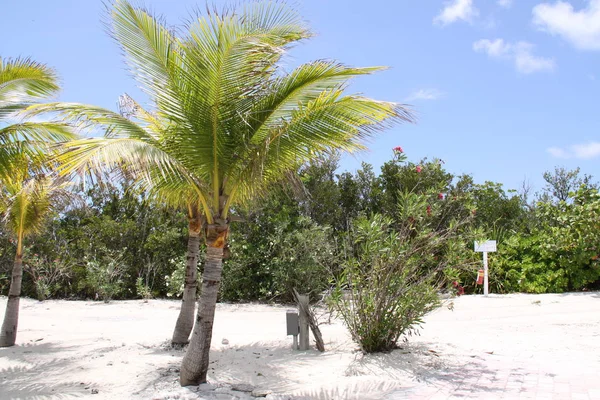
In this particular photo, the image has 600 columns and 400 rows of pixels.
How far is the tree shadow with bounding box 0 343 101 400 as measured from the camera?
616cm

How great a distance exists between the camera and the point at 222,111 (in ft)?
18.6

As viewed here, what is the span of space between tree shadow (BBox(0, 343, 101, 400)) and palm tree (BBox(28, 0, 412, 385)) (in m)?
1.64

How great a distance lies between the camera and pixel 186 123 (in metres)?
5.79

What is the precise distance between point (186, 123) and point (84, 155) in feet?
4.08

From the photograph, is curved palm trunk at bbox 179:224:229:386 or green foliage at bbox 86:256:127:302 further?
green foliage at bbox 86:256:127:302

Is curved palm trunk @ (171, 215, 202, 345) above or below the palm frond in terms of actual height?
below

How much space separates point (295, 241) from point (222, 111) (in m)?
8.12

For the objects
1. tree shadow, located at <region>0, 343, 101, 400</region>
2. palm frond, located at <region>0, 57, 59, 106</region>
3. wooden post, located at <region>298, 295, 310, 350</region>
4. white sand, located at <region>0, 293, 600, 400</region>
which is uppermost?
palm frond, located at <region>0, 57, 59, 106</region>

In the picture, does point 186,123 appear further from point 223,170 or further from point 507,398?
point 507,398

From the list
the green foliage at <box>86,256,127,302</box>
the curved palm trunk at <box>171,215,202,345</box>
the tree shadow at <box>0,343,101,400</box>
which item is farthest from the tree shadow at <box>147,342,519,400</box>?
the green foliage at <box>86,256,127,302</box>

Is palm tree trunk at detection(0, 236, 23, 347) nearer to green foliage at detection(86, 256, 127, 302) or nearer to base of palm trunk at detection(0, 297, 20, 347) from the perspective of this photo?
base of palm trunk at detection(0, 297, 20, 347)

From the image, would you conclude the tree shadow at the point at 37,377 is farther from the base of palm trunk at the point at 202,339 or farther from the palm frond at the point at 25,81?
the palm frond at the point at 25,81

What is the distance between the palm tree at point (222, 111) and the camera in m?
5.46

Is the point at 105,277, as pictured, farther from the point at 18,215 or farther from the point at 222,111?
the point at 222,111
